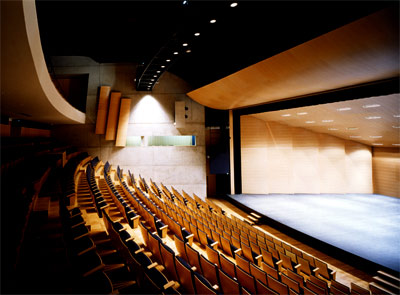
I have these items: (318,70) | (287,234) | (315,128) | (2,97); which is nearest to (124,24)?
(2,97)

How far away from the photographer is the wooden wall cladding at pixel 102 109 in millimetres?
6094

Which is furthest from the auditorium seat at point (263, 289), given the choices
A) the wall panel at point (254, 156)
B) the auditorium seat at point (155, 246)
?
the wall panel at point (254, 156)

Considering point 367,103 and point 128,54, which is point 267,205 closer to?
point 367,103

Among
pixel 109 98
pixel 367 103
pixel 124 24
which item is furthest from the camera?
pixel 109 98

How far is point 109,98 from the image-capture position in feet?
20.4

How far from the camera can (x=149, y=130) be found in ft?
20.7

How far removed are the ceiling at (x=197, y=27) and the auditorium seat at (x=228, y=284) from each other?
224 centimetres

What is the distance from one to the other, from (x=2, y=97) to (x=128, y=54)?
345cm

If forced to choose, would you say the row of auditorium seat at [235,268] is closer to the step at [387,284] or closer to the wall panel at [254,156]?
the step at [387,284]

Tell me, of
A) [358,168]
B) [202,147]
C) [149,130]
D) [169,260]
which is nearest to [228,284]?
[169,260]

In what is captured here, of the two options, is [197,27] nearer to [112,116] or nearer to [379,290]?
[379,290]

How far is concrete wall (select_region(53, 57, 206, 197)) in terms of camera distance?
6199 millimetres

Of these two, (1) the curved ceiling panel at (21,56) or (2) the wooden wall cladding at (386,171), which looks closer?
(1) the curved ceiling panel at (21,56)

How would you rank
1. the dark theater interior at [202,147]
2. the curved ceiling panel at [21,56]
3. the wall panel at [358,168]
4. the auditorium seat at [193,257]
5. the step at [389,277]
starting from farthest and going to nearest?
1. the wall panel at [358,168]
2. the step at [389,277]
3. the auditorium seat at [193,257]
4. the dark theater interior at [202,147]
5. the curved ceiling panel at [21,56]
